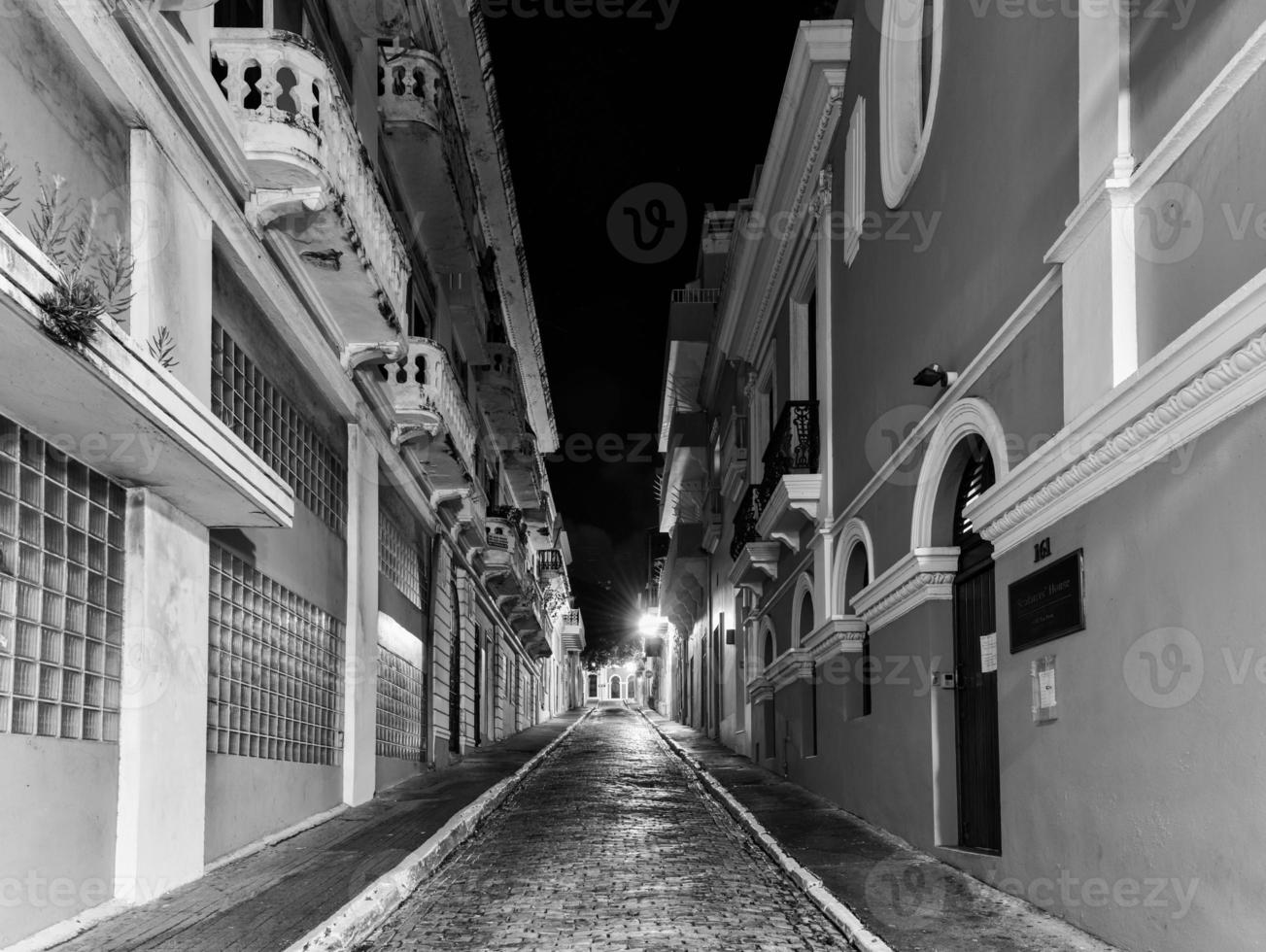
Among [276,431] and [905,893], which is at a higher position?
[276,431]

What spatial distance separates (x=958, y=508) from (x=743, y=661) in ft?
48.1

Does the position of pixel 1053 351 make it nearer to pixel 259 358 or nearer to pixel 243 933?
pixel 243 933

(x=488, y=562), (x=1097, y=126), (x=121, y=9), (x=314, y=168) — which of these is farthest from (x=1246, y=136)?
(x=488, y=562)

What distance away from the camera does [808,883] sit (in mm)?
8250

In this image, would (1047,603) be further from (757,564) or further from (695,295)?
(695,295)

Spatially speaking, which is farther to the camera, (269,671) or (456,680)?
(456,680)

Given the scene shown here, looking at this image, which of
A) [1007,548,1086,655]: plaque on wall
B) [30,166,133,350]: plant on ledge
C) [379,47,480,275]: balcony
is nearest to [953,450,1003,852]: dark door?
[1007,548,1086,655]: plaque on wall

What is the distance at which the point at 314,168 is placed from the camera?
9492mm

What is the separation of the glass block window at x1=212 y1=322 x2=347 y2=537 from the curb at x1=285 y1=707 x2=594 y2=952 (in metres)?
3.33

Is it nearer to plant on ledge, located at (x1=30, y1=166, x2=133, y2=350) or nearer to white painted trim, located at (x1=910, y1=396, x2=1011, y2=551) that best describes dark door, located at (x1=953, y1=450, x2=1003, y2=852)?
white painted trim, located at (x1=910, y1=396, x2=1011, y2=551)

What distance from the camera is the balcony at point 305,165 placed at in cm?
909

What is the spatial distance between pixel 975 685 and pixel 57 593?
6.14m

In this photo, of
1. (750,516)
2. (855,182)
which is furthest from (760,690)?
(855,182)

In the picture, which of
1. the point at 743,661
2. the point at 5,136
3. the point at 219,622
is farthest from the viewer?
the point at 743,661
